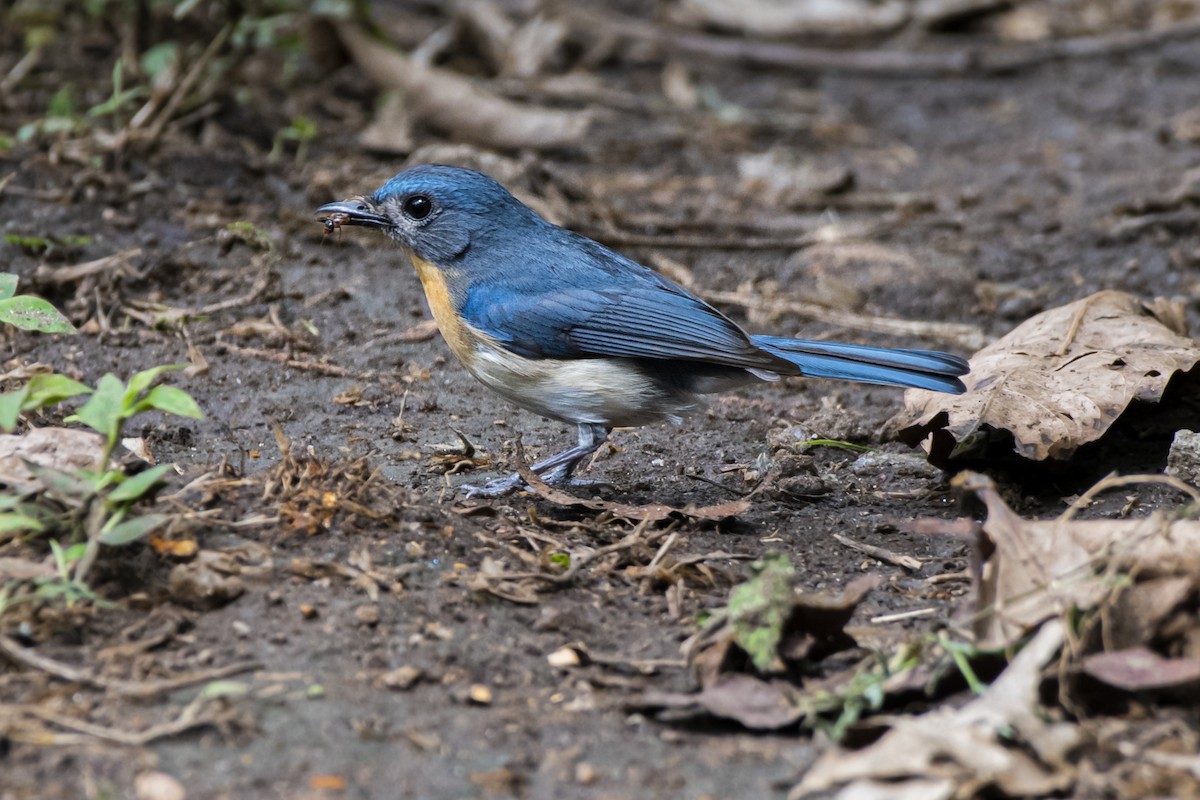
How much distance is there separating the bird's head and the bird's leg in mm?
898

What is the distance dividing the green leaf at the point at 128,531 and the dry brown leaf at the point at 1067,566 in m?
2.02

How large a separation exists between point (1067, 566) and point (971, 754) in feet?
2.57

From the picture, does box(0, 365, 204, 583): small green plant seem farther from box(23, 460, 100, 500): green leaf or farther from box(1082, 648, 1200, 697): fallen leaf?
box(1082, 648, 1200, 697): fallen leaf

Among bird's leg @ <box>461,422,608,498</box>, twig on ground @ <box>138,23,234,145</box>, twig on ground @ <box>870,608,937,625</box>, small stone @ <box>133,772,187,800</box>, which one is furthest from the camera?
twig on ground @ <box>138,23,234,145</box>

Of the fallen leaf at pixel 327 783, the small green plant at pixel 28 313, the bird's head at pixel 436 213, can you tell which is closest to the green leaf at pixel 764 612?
the fallen leaf at pixel 327 783

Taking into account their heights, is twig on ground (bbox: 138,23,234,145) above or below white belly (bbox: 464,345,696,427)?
above

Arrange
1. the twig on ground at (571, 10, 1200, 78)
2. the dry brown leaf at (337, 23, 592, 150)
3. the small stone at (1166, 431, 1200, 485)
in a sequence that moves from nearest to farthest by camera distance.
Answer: the small stone at (1166, 431, 1200, 485)
the dry brown leaf at (337, 23, 592, 150)
the twig on ground at (571, 10, 1200, 78)

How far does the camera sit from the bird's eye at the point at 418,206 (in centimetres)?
520

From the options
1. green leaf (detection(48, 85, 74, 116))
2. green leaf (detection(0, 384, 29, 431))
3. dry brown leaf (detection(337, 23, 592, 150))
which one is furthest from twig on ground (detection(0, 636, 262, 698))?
dry brown leaf (detection(337, 23, 592, 150))

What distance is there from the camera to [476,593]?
361 centimetres

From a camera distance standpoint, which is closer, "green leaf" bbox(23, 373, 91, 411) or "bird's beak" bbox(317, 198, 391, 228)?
"green leaf" bbox(23, 373, 91, 411)

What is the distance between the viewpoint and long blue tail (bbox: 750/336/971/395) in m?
4.52

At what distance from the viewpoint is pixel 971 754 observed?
9.07ft

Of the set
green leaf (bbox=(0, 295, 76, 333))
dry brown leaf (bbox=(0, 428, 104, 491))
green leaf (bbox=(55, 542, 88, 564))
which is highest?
green leaf (bbox=(0, 295, 76, 333))
